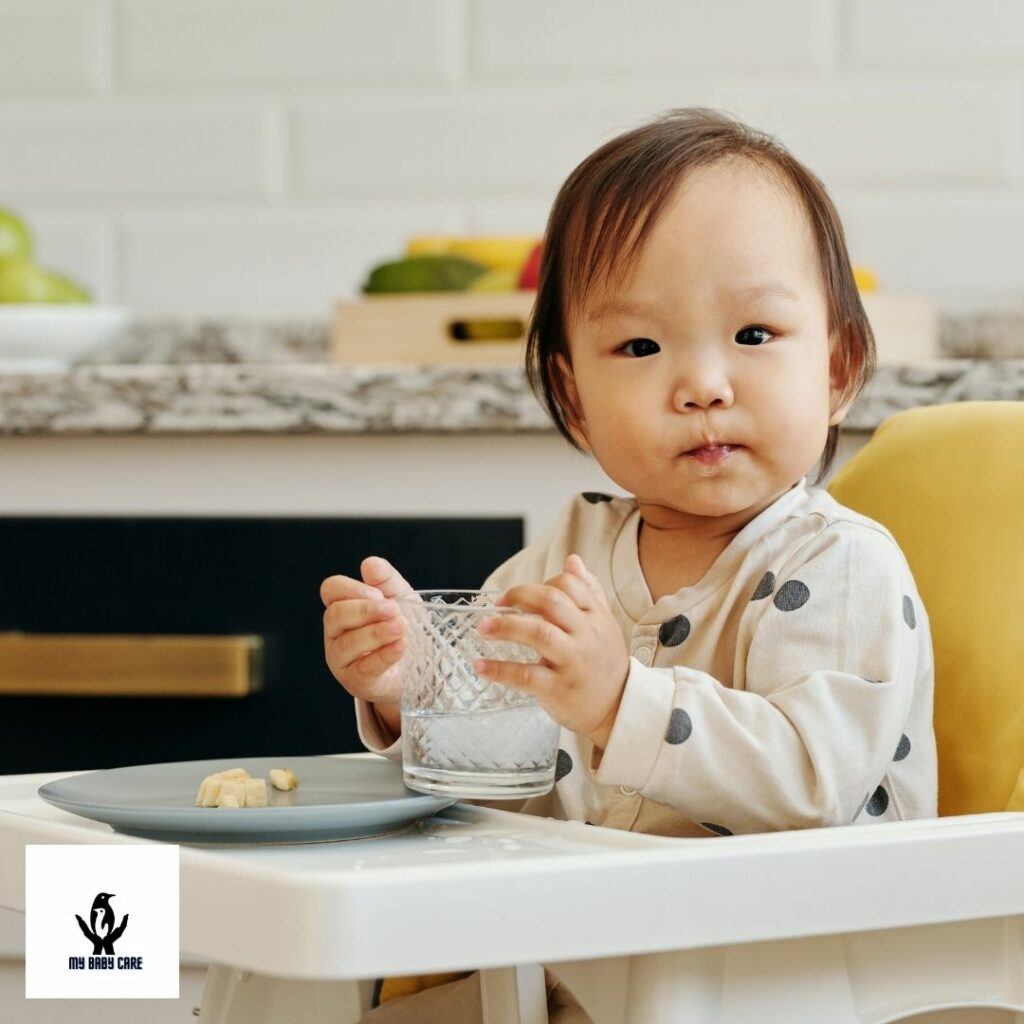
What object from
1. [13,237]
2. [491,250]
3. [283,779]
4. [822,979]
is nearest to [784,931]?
[822,979]

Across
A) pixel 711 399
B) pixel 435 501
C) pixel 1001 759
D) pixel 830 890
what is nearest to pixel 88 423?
pixel 435 501

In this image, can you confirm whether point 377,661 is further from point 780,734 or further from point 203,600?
point 203,600

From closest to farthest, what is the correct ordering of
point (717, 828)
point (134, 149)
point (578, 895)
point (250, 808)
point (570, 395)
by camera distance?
point (578, 895), point (250, 808), point (717, 828), point (570, 395), point (134, 149)

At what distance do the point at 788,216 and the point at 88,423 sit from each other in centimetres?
72

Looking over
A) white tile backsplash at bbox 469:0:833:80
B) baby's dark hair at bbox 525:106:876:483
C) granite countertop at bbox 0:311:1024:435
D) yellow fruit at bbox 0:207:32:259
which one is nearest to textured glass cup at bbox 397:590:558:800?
baby's dark hair at bbox 525:106:876:483

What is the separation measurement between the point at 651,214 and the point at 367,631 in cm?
26

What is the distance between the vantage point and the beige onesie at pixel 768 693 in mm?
756

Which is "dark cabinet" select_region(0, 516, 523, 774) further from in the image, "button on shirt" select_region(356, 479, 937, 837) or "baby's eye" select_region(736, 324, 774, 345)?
"baby's eye" select_region(736, 324, 774, 345)

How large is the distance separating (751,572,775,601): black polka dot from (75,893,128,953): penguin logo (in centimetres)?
35

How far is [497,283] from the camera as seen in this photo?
1.63 metres

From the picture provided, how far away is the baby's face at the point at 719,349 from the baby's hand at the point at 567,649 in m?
0.15

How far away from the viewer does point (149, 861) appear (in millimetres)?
661

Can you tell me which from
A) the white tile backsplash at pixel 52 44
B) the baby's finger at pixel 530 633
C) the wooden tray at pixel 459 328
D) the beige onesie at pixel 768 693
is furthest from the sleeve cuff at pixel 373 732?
the white tile backsplash at pixel 52 44

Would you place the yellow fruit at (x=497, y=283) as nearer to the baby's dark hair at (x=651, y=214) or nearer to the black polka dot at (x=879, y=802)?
the baby's dark hair at (x=651, y=214)
